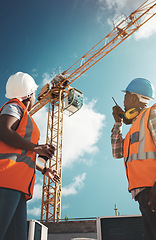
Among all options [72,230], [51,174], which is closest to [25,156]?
[51,174]

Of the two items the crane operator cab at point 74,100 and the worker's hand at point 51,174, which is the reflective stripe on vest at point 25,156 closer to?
the worker's hand at point 51,174

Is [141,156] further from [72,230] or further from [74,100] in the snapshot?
[74,100]

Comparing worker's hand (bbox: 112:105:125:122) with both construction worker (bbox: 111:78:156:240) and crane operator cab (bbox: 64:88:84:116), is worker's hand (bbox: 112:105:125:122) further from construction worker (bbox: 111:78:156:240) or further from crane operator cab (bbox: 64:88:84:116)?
crane operator cab (bbox: 64:88:84:116)

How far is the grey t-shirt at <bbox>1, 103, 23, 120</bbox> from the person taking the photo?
1505 mm

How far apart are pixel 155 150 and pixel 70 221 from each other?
8599mm

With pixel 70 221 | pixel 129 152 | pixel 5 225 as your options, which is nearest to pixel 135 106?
pixel 129 152

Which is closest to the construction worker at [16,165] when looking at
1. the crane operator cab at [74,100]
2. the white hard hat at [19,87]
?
the white hard hat at [19,87]

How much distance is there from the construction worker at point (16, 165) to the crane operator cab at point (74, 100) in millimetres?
17887

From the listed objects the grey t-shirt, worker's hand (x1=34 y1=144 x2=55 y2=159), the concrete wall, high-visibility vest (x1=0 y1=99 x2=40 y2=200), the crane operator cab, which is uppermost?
the crane operator cab

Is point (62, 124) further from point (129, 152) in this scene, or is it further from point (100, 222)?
point (129, 152)

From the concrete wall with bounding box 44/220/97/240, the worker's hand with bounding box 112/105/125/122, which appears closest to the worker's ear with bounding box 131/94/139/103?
the worker's hand with bounding box 112/105/125/122

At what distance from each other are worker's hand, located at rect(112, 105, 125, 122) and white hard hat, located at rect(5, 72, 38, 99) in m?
0.84

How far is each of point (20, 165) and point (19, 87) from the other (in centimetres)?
69

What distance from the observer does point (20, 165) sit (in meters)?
1.42
